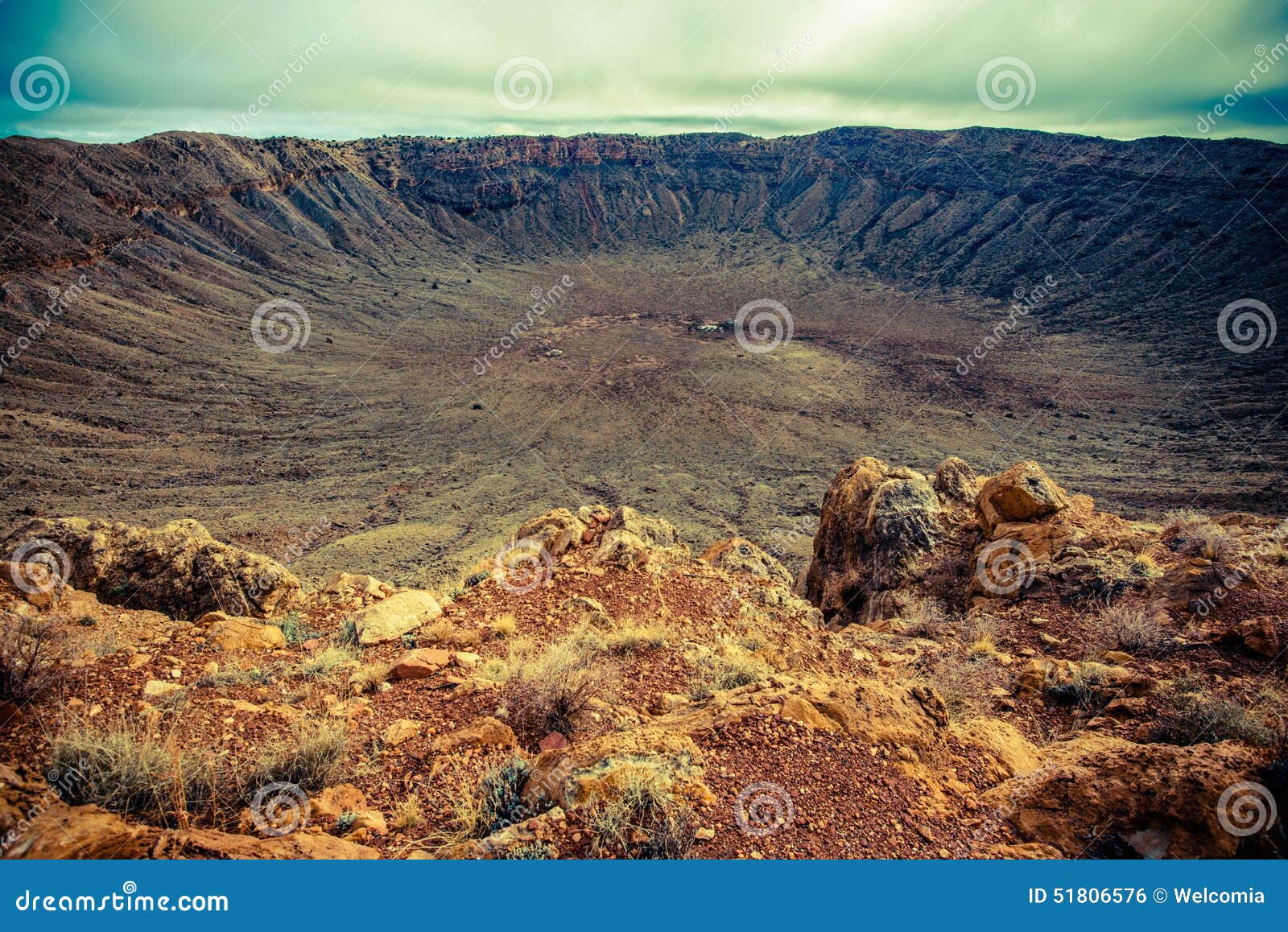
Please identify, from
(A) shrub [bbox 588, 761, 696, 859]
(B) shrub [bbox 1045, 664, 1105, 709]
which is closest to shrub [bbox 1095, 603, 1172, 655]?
(B) shrub [bbox 1045, 664, 1105, 709]

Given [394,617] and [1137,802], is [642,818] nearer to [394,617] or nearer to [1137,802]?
[1137,802]

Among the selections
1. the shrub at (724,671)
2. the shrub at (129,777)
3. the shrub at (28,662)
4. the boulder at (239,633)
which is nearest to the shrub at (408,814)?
the shrub at (129,777)

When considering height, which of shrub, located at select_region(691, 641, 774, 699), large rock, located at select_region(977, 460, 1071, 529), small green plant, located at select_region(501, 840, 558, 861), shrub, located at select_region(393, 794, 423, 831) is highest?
large rock, located at select_region(977, 460, 1071, 529)

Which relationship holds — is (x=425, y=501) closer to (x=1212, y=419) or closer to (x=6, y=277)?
(x=6, y=277)

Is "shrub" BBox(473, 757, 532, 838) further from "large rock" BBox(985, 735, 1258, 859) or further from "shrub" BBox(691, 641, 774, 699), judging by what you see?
"large rock" BBox(985, 735, 1258, 859)

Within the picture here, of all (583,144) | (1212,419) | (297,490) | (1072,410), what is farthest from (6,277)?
(583,144)

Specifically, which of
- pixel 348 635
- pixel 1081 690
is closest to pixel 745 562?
pixel 1081 690

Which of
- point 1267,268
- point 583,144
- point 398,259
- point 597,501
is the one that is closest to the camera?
point 597,501
